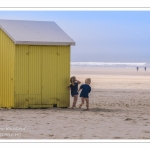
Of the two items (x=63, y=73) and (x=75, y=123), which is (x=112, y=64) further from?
(x=75, y=123)

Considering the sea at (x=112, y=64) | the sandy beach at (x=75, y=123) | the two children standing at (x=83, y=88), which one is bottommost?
the sandy beach at (x=75, y=123)

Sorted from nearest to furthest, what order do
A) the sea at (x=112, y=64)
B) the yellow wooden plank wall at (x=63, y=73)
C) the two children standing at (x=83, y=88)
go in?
1. the two children standing at (x=83, y=88)
2. the yellow wooden plank wall at (x=63, y=73)
3. the sea at (x=112, y=64)

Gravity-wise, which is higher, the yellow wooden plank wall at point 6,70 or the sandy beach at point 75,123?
the yellow wooden plank wall at point 6,70

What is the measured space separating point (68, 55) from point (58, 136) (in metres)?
5.99

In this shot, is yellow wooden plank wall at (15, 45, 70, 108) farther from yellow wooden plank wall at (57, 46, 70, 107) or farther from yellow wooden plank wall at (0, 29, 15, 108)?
yellow wooden plank wall at (0, 29, 15, 108)

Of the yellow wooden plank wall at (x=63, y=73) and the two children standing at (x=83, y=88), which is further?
the yellow wooden plank wall at (x=63, y=73)

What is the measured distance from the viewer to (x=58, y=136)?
11414 millimetres

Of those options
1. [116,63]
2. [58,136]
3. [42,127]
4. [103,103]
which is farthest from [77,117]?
[116,63]

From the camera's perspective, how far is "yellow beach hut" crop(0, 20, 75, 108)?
54.1 ft

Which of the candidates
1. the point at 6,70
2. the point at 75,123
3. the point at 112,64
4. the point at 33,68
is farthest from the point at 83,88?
the point at 112,64

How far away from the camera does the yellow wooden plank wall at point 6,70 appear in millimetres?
16578

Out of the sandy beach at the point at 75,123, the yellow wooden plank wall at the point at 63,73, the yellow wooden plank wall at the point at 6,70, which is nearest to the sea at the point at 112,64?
the sandy beach at the point at 75,123

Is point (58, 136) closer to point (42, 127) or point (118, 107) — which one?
point (42, 127)

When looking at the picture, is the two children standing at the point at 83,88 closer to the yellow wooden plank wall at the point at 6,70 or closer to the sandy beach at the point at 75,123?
the sandy beach at the point at 75,123
